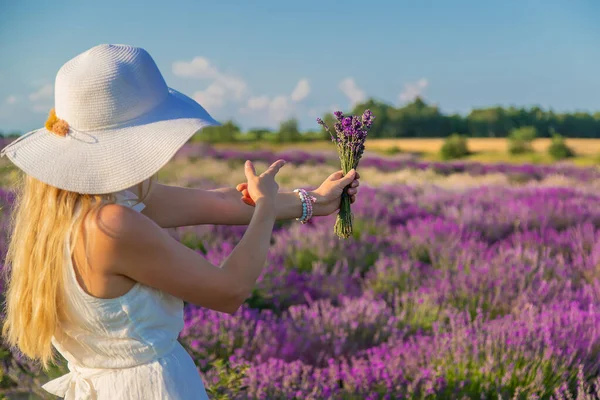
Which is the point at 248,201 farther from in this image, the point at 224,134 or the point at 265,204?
the point at 224,134

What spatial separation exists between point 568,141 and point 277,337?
1156 inches

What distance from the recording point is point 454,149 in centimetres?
3017

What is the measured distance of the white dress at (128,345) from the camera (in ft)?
5.16

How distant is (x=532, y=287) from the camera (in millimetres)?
4363

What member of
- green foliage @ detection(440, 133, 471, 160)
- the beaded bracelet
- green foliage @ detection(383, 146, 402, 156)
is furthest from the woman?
green foliage @ detection(383, 146, 402, 156)

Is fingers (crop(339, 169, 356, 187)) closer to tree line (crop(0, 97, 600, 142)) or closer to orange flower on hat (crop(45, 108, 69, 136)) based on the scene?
orange flower on hat (crop(45, 108, 69, 136))

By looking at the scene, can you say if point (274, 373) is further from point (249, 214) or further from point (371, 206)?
point (371, 206)

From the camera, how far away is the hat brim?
4.92 ft

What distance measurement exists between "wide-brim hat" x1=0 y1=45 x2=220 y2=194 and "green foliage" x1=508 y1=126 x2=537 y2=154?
30.9 meters

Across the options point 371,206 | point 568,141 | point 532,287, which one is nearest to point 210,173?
point 371,206

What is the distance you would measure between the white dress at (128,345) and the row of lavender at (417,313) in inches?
43.5

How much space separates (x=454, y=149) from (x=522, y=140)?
3731 millimetres

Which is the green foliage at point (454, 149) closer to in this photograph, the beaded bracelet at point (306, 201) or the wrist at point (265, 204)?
the beaded bracelet at point (306, 201)

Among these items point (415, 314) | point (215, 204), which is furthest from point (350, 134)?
point (415, 314)
